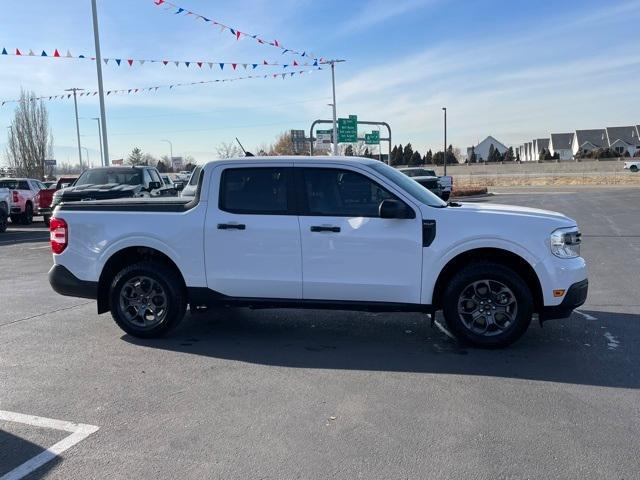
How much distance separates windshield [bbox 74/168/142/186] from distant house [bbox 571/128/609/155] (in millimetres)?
103084

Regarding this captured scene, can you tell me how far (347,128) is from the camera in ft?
136

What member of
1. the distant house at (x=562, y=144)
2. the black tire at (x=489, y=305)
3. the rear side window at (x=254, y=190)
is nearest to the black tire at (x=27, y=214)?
the rear side window at (x=254, y=190)

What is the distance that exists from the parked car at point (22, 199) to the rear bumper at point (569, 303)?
20802mm

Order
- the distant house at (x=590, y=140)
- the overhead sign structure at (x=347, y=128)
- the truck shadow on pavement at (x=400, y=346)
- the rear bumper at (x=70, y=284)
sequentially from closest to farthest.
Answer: the truck shadow on pavement at (x=400, y=346) → the rear bumper at (x=70, y=284) → the overhead sign structure at (x=347, y=128) → the distant house at (x=590, y=140)

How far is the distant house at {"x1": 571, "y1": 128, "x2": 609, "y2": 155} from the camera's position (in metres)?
104

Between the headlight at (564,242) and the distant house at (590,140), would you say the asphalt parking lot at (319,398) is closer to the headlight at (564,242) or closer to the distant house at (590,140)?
the headlight at (564,242)

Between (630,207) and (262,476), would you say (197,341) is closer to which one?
(262,476)

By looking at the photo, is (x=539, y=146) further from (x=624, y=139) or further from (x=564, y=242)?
(x=564, y=242)

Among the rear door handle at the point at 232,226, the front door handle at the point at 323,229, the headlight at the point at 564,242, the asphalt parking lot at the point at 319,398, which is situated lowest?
the asphalt parking lot at the point at 319,398

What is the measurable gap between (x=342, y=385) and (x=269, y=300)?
4.70 ft

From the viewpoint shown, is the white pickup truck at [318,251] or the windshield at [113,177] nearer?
the white pickup truck at [318,251]

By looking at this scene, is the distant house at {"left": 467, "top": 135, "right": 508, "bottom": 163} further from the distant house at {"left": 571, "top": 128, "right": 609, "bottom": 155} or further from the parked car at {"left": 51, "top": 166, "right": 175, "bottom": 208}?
the parked car at {"left": 51, "top": 166, "right": 175, "bottom": 208}

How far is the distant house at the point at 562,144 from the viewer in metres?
112

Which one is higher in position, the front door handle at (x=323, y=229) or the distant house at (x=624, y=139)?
the distant house at (x=624, y=139)
